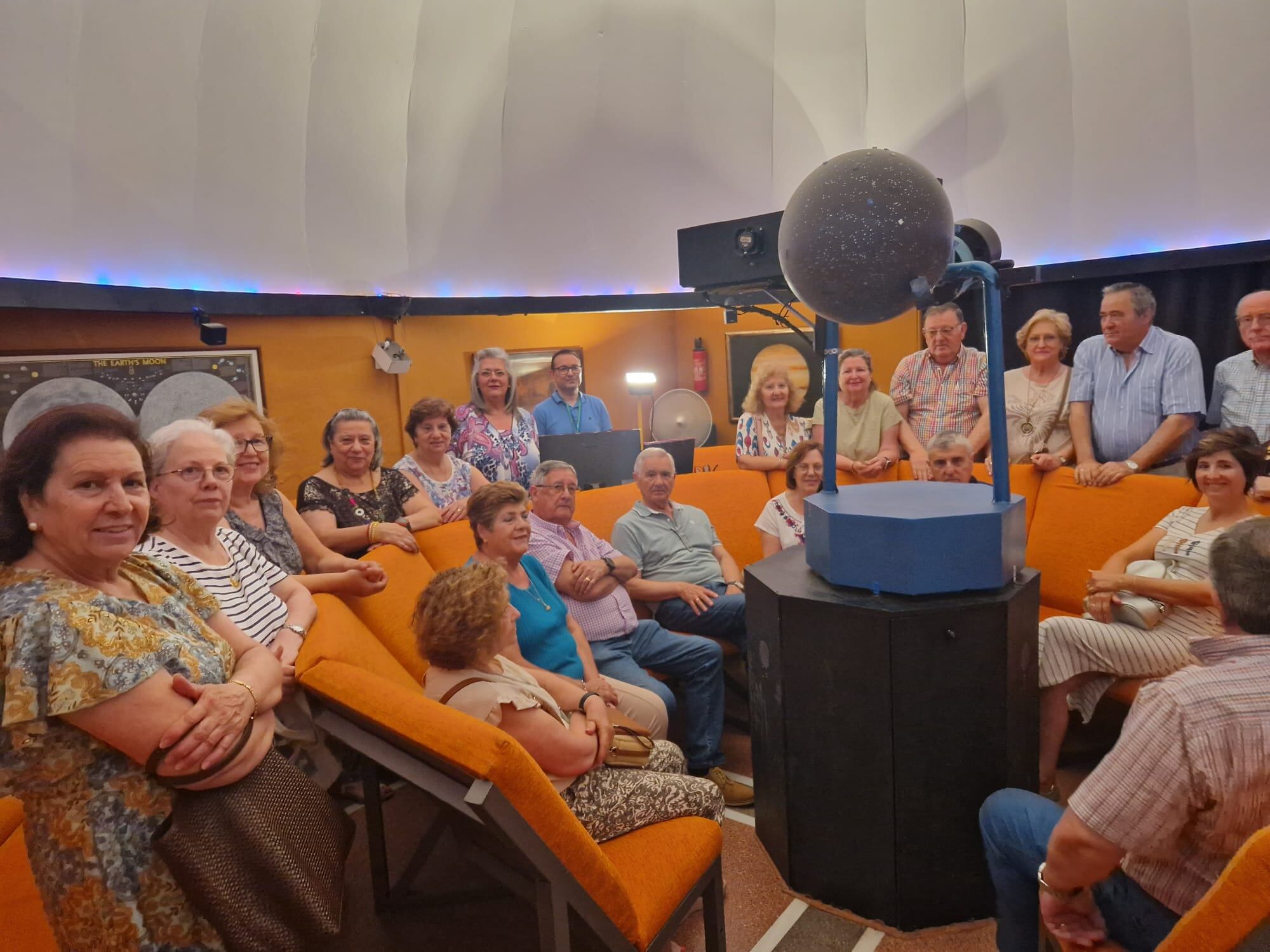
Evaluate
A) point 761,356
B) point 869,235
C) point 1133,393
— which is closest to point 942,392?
point 1133,393

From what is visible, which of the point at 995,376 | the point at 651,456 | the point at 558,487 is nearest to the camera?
the point at 995,376

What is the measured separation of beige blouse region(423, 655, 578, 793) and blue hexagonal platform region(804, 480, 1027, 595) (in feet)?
2.99

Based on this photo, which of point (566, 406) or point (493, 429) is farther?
point (566, 406)

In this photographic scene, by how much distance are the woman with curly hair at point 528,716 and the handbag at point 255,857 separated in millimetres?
496

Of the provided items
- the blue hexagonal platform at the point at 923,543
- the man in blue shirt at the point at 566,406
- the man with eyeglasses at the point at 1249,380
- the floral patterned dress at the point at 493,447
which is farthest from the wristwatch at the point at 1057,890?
the man in blue shirt at the point at 566,406

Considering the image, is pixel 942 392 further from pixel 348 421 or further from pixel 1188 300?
pixel 348 421

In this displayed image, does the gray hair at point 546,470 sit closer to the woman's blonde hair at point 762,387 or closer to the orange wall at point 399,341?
the woman's blonde hair at point 762,387

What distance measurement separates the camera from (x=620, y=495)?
14.1ft

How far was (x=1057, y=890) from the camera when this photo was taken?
4.66ft

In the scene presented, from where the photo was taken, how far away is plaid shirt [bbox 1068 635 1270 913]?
118cm

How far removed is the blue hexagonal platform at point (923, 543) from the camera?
1.98m

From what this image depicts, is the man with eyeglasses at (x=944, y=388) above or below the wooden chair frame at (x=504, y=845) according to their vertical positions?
above

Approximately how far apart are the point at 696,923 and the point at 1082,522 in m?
2.72

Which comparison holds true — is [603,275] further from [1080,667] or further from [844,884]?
[844,884]
